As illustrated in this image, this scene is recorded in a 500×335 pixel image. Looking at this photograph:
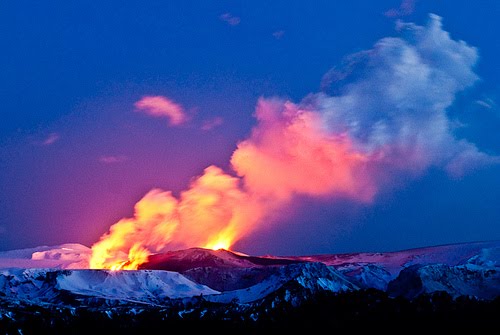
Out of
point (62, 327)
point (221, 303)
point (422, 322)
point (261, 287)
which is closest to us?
point (422, 322)

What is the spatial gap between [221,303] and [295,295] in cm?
1612

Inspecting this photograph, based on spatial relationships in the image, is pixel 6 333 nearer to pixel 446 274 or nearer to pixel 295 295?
pixel 295 295

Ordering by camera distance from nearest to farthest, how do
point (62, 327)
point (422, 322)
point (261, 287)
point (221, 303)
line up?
point (422, 322) < point (62, 327) < point (221, 303) < point (261, 287)

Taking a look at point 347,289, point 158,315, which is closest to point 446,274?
point 347,289

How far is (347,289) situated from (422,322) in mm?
43514

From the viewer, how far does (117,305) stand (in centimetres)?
18388

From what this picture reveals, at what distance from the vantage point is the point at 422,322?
6102 inches

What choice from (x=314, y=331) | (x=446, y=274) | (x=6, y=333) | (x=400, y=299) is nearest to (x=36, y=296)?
(x=6, y=333)

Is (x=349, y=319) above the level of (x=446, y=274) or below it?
below

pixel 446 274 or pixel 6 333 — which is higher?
pixel 446 274

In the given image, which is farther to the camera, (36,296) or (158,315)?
(36,296)

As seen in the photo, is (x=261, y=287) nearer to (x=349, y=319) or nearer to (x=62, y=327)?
(x=349, y=319)

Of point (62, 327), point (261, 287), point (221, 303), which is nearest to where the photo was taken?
point (62, 327)

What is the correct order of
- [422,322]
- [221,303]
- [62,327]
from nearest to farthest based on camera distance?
[422,322], [62,327], [221,303]
